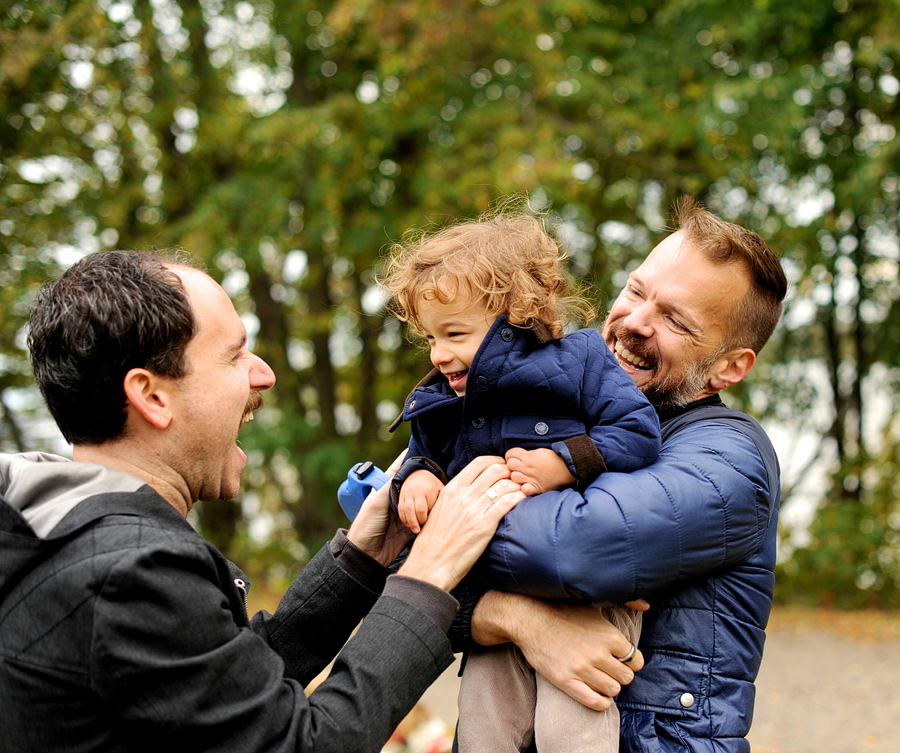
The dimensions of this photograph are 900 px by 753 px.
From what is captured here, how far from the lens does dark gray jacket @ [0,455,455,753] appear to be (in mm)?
1437

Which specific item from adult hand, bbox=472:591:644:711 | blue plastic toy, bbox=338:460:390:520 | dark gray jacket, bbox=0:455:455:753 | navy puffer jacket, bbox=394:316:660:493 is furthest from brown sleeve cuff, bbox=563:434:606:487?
blue plastic toy, bbox=338:460:390:520

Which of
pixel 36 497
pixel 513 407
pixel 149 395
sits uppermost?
pixel 149 395

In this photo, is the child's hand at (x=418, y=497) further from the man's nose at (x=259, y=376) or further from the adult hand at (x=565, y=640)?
the man's nose at (x=259, y=376)

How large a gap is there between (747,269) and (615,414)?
0.61m

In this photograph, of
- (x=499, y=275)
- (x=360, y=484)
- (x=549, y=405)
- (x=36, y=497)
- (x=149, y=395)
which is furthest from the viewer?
(x=360, y=484)

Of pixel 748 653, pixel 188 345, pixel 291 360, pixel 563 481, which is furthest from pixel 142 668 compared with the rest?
pixel 291 360

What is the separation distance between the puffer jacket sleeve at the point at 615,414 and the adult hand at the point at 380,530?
22.7 inches

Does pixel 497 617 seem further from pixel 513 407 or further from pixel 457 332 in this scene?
pixel 457 332

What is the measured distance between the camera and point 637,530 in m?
1.73

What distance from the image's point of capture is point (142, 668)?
1.42 meters

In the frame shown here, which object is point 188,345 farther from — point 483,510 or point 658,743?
point 658,743

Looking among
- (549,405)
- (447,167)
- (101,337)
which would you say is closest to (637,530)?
(549,405)

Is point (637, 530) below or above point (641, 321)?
below

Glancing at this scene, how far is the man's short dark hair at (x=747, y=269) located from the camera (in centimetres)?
216
